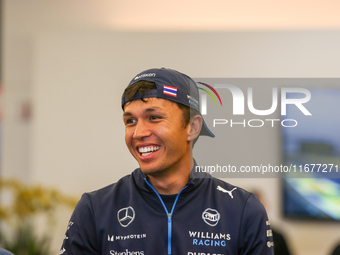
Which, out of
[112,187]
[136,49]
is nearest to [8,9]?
[136,49]

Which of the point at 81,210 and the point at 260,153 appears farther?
the point at 260,153

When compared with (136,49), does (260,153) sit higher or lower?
lower

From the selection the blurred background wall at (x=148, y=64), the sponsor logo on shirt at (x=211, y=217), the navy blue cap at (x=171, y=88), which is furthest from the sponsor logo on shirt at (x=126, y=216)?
the blurred background wall at (x=148, y=64)

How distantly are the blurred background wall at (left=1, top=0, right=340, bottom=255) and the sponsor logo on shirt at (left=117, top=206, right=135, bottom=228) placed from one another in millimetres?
1958

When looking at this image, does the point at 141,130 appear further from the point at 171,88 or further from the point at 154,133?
the point at 171,88

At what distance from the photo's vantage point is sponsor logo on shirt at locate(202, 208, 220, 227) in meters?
1.15

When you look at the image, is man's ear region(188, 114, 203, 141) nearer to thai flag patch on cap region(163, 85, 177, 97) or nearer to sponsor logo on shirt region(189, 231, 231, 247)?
thai flag patch on cap region(163, 85, 177, 97)

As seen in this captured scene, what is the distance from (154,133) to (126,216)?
29 centimetres

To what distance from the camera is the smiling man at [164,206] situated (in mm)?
1114

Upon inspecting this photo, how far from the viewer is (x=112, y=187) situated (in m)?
1.25

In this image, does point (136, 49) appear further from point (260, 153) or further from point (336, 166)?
point (336, 166)

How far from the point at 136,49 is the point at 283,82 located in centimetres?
130

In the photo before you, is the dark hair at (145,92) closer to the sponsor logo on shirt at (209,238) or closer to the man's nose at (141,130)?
the man's nose at (141,130)

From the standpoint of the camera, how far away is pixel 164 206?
116 cm
